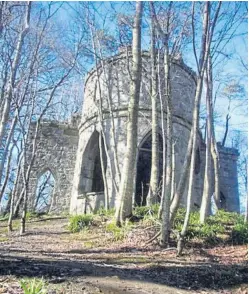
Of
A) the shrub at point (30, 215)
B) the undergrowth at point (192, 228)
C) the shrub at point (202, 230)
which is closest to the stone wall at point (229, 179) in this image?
the undergrowth at point (192, 228)

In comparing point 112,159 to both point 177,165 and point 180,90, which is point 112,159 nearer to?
point 177,165

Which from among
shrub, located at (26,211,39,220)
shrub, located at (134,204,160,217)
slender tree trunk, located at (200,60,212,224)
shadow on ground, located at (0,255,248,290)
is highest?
slender tree trunk, located at (200,60,212,224)

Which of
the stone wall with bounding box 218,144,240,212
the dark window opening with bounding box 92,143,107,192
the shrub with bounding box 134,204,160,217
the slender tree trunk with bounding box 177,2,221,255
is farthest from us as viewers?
the stone wall with bounding box 218,144,240,212

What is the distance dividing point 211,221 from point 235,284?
4.98m

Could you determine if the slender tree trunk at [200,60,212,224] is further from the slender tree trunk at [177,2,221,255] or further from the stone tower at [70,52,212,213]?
the stone tower at [70,52,212,213]

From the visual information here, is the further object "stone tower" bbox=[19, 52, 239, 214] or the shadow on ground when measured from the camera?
"stone tower" bbox=[19, 52, 239, 214]

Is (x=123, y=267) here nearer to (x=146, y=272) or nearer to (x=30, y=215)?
(x=146, y=272)

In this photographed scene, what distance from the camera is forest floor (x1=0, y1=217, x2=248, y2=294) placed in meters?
4.15

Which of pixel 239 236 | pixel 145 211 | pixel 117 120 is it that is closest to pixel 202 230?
pixel 239 236

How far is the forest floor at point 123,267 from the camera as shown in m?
4.15

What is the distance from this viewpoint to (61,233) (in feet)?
33.2

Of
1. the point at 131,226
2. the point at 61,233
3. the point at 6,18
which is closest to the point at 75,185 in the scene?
the point at 61,233

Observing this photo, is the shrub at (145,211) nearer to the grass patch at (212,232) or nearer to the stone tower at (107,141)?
the grass patch at (212,232)

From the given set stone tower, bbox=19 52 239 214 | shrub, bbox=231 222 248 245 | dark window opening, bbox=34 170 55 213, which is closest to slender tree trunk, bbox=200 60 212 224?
shrub, bbox=231 222 248 245
